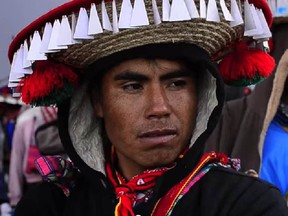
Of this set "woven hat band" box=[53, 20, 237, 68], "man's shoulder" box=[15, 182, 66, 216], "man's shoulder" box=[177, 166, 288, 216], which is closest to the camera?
"man's shoulder" box=[177, 166, 288, 216]

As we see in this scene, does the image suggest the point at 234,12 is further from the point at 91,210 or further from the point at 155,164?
the point at 91,210

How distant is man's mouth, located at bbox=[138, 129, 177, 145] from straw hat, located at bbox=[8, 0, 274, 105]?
0.28m

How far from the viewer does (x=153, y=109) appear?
2199 mm

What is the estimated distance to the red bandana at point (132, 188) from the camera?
7.43 ft

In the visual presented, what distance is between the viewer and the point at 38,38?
7.15 feet

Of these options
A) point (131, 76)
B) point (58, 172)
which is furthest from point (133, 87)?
point (58, 172)

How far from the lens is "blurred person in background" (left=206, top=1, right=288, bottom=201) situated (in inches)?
141

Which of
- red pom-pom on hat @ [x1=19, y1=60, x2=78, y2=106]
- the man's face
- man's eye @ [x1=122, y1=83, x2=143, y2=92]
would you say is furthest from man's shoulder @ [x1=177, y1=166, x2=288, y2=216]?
red pom-pom on hat @ [x1=19, y1=60, x2=78, y2=106]

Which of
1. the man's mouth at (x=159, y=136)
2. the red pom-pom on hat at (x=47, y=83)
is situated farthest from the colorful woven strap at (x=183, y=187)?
the red pom-pom on hat at (x=47, y=83)

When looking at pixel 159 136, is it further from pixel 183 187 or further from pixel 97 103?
pixel 97 103

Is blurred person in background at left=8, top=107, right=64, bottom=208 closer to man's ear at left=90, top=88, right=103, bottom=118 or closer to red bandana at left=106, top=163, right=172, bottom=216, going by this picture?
man's ear at left=90, top=88, right=103, bottom=118

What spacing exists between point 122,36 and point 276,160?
1680 millimetres

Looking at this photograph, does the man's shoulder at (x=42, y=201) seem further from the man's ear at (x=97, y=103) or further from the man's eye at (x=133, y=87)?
the man's eye at (x=133, y=87)

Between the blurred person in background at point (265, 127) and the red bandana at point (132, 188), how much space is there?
1308 mm
